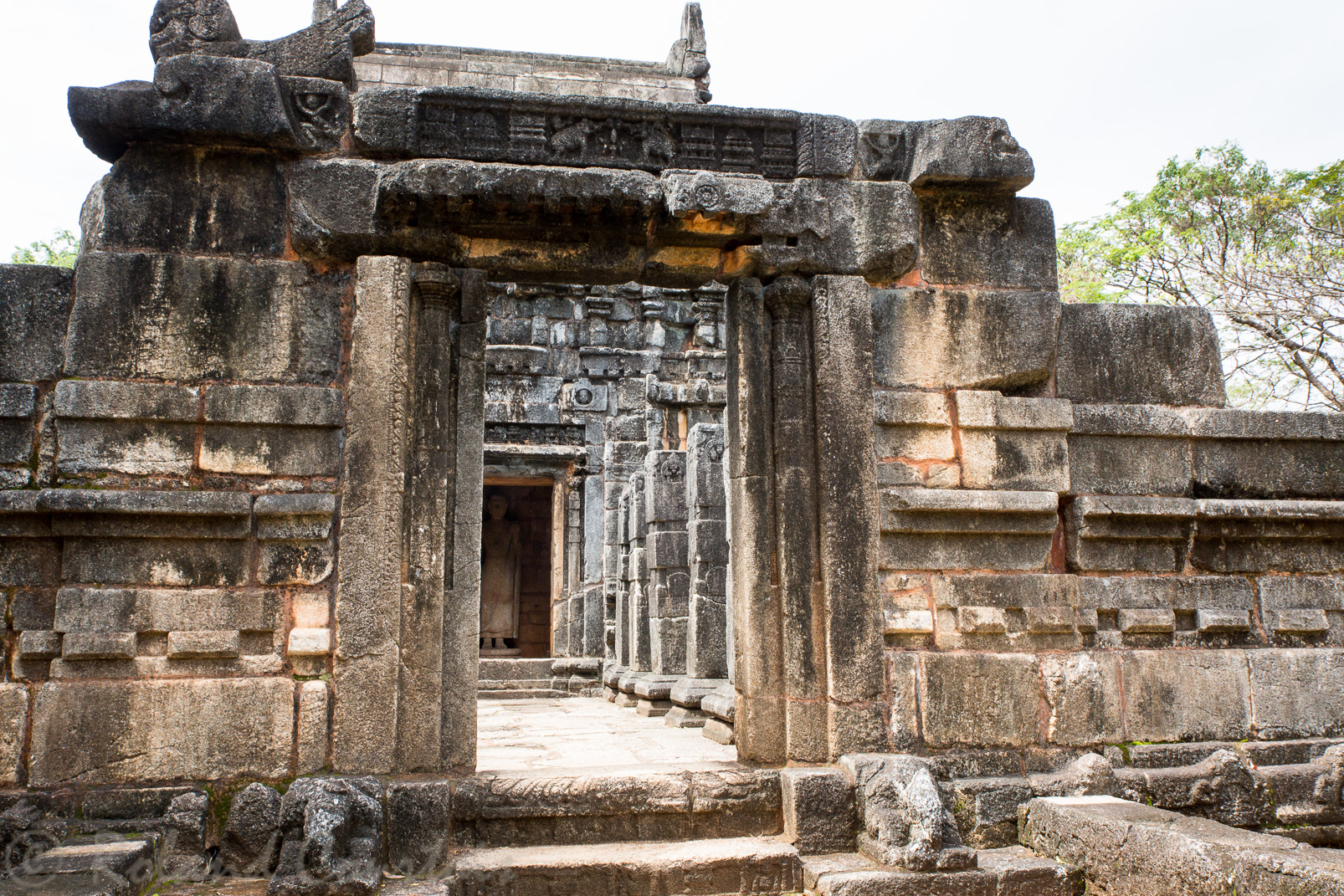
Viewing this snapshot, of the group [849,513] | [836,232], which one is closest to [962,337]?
[836,232]

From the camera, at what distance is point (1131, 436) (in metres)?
4.73

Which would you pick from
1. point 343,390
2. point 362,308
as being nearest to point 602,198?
point 362,308

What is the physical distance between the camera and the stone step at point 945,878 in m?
3.51

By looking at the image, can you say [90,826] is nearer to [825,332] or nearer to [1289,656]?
[825,332]

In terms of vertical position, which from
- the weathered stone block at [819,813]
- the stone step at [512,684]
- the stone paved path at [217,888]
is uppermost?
the weathered stone block at [819,813]

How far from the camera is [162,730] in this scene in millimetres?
3740

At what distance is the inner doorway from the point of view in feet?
49.3

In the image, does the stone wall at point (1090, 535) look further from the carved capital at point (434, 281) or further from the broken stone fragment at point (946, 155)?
the carved capital at point (434, 281)

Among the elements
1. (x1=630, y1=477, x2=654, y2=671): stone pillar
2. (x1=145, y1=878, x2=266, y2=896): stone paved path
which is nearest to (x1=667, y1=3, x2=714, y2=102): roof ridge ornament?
(x1=630, y1=477, x2=654, y2=671): stone pillar

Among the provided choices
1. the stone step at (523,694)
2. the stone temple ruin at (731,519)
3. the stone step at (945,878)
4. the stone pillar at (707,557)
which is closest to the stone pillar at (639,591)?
the stone pillar at (707,557)

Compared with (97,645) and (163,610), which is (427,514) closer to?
(163,610)

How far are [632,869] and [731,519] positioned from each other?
65.3 inches

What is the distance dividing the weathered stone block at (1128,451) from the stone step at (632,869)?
239 cm

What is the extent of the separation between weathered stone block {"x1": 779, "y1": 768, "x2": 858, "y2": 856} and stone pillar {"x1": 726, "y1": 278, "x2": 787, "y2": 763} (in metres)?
0.24
